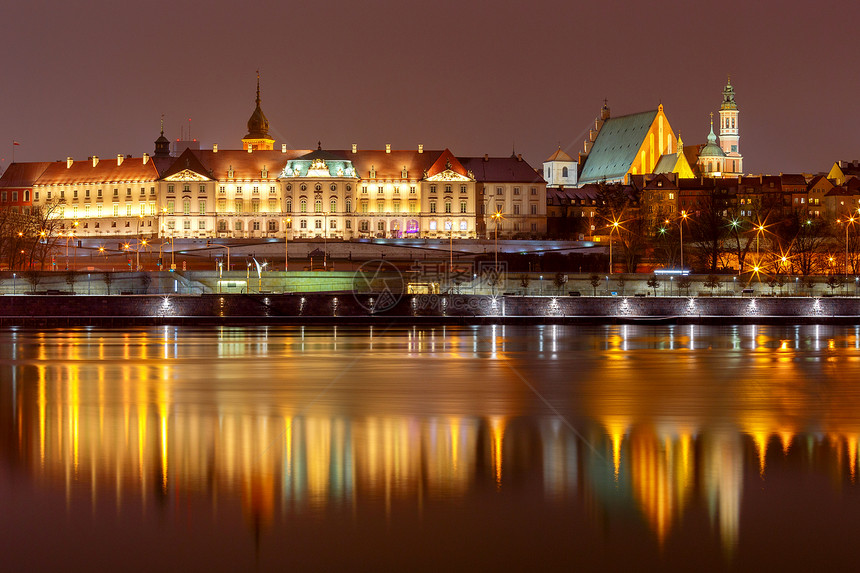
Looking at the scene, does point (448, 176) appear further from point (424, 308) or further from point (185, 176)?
point (424, 308)

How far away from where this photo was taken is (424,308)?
66125mm

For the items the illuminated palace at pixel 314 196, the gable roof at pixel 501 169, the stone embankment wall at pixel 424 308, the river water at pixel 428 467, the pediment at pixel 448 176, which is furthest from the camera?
the gable roof at pixel 501 169

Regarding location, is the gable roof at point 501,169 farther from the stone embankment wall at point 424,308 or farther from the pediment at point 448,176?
the stone embankment wall at point 424,308

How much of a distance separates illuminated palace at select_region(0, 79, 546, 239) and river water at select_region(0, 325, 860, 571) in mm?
119595

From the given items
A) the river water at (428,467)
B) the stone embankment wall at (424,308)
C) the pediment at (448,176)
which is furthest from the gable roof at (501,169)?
the river water at (428,467)

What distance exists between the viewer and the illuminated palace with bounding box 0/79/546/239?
153125 millimetres

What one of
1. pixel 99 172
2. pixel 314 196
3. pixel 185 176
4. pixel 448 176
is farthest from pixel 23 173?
pixel 448 176

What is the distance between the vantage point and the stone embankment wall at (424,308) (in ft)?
205

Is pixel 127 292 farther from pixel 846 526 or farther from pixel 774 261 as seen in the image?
pixel 846 526

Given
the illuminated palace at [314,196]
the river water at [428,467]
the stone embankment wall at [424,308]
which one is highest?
the illuminated palace at [314,196]

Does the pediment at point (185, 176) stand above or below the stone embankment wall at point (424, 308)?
above

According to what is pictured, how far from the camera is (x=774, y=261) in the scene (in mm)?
101938

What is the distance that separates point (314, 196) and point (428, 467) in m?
138

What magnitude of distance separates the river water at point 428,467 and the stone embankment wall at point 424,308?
29.0m
